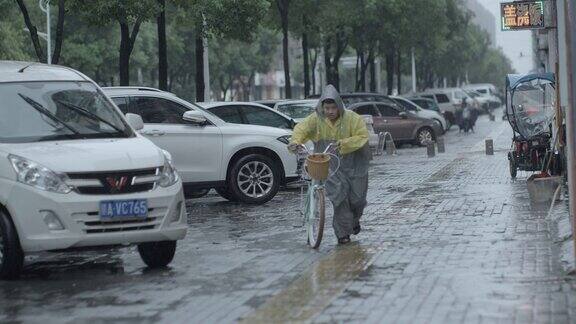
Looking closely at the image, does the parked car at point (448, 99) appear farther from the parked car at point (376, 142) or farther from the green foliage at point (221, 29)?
the parked car at point (376, 142)

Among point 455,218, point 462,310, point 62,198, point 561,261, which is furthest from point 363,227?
point 462,310

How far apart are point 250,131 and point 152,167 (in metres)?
7.03

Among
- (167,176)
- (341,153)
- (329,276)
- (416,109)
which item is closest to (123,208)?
(167,176)

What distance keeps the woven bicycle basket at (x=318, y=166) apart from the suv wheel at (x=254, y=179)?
5.70 m

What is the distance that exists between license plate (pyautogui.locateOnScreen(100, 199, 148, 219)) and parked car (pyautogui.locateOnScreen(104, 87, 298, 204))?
6.07 metres

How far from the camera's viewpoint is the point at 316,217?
38.1 ft

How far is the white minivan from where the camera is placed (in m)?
9.84

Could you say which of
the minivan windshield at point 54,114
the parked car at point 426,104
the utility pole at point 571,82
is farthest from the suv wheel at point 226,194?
the parked car at point 426,104

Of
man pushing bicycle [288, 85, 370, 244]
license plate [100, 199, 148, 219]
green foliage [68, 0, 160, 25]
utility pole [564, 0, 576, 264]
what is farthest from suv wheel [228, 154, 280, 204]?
utility pole [564, 0, 576, 264]

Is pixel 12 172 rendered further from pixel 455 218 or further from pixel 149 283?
pixel 455 218

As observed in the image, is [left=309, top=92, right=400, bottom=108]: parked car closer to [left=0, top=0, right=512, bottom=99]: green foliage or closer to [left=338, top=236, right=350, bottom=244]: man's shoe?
[left=0, top=0, right=512, bottom=99]: green foliage

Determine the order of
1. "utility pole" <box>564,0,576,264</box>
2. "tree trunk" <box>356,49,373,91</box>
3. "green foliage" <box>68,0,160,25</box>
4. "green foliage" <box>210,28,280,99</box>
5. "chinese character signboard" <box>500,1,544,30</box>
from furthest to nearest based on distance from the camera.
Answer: "green foliage" <box>210,28,280,99</box>
"tree trunk" <box>356,49,373,91</box>
"green foliage" <box>68,0,160,25</box>
"chinese character signboard" <box>500,1,544,30</box>
"utility pole" <box>564,0,576,264</box>

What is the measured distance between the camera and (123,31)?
25.5 meters

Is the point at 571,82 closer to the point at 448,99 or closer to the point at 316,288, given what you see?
the point at 316,288
